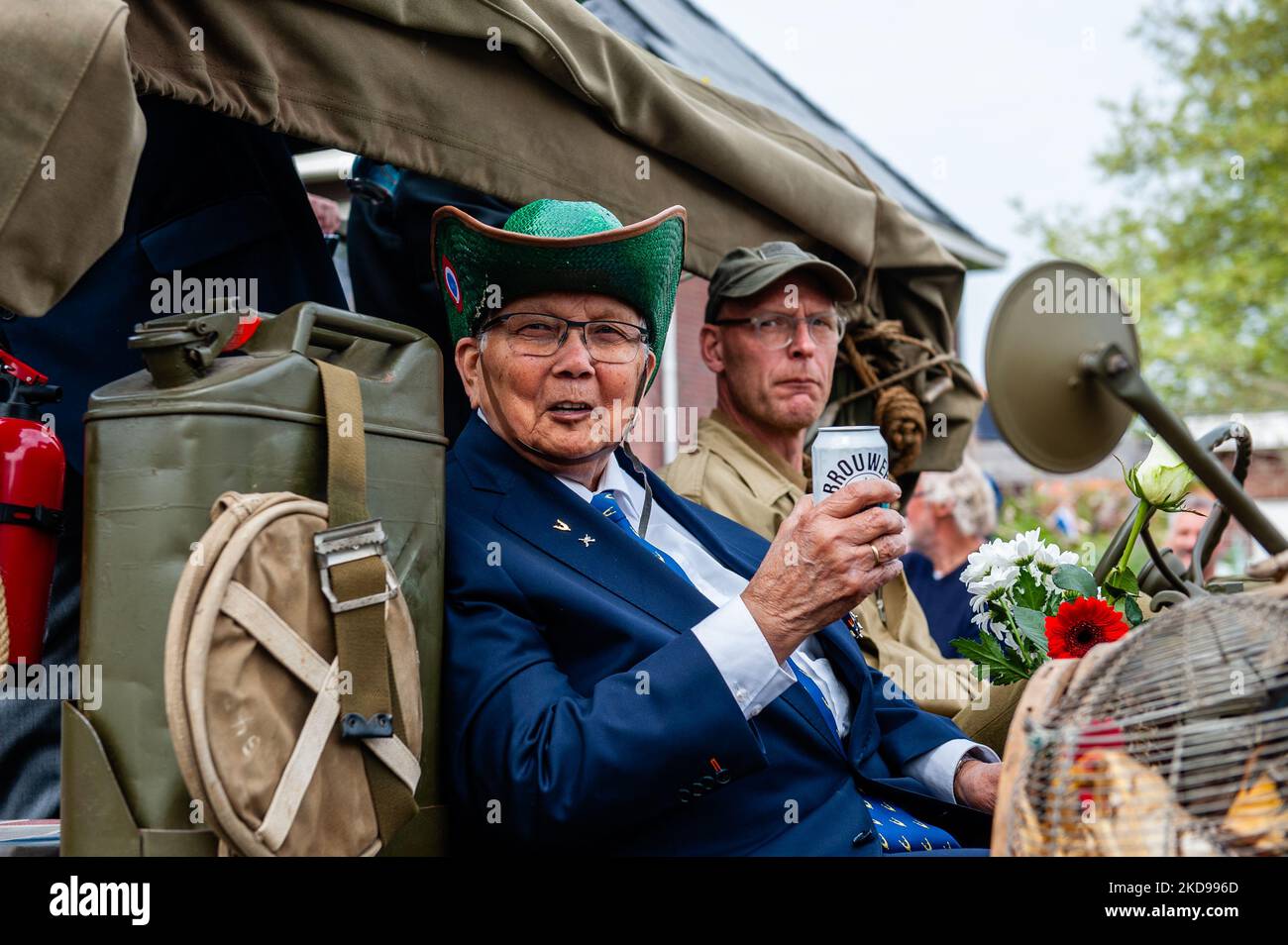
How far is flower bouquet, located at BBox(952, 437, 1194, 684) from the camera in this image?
2488 millimetres

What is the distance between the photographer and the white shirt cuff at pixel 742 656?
1.98m

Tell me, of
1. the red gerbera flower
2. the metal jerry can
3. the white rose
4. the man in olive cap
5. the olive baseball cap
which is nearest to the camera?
the metal jerry can

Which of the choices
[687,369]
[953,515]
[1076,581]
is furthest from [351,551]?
[687,369]

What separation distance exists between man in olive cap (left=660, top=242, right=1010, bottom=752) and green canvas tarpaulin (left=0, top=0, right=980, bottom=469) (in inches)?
5.8

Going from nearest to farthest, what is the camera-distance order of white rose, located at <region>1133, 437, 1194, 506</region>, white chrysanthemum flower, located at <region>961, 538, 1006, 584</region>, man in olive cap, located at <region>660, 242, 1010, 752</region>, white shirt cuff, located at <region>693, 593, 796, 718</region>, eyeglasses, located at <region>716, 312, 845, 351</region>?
white shirt cuff, located at <region>693, 593, 796, 718</region>
white rose, located at <region>1133, 437, 1194, 506</region>
white chrysanthemum flower, located at <region>961, 538, 1006, 584</region>
man in olive cap, located at <region>660, 242, 1010, 752</region>
eyeglasses, located at <region>716, 312, 845, 351</region>

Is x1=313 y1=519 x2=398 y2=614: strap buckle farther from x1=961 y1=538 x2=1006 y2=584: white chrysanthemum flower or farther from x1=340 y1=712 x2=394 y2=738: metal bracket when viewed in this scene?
x1=961 y1=538 x2=1006 y2=584: white chrysanthemum flower

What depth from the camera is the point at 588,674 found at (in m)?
2.18

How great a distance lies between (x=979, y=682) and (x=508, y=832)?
1296 millimetres

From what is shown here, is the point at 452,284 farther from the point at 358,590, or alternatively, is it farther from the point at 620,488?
the point at 358,590

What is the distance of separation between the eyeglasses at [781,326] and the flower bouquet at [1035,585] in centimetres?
119

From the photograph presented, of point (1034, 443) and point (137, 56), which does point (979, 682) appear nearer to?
point (1034, 443)

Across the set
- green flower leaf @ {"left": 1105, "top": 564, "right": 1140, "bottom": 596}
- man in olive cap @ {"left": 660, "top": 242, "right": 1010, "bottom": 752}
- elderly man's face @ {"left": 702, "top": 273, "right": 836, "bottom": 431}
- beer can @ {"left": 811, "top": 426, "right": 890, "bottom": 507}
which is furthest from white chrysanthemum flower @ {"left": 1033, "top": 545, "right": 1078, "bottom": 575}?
elderly man's face @ {"left": 702, "top": 273, "right": 836, "bottom": 431}
